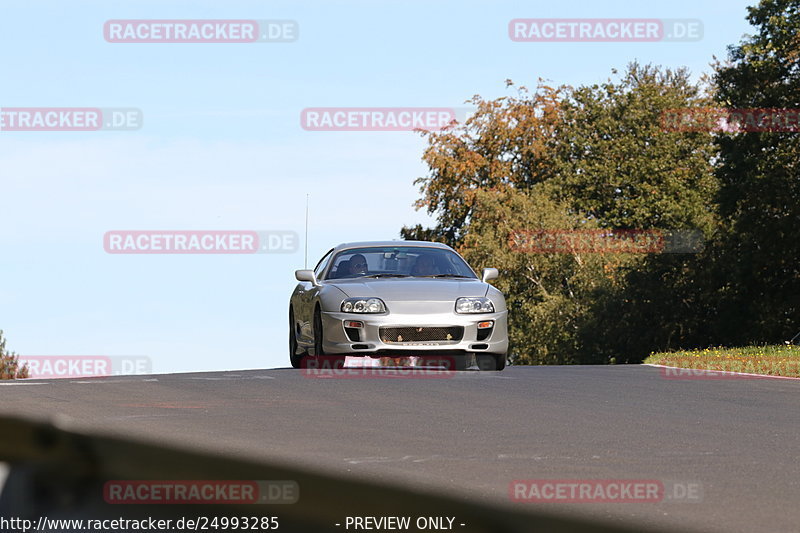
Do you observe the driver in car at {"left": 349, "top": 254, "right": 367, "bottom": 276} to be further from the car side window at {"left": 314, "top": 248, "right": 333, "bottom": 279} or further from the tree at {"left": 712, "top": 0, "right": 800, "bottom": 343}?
the tree at {"left": 712, "top": 0, "right": 800, "bottom": 343}

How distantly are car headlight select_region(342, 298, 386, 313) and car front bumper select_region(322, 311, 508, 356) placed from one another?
0.21ft

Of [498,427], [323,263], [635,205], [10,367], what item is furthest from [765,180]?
[10,367]

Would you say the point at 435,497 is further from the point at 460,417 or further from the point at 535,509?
the point at 460,417

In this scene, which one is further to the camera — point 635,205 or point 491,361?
point 635,205

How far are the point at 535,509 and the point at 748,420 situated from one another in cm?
590

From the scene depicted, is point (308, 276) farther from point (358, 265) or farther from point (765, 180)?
point (765, 180)

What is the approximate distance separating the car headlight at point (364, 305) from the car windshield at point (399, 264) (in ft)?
3.86

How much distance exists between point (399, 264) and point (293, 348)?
7.62ft

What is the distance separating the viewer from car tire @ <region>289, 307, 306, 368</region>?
63.4 feet

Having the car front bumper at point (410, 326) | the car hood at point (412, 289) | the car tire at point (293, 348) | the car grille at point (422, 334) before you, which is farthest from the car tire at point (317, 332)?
the car tire at point (293, 348)

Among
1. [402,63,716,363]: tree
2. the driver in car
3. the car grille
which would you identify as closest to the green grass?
the car grille

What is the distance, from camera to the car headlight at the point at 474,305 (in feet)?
55.0

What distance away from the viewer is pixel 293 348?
19562 millimetres

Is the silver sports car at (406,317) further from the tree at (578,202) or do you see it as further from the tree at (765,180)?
the tree at (578,202)
